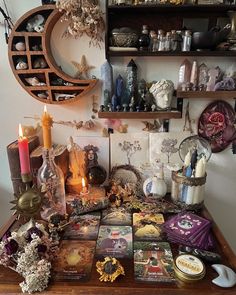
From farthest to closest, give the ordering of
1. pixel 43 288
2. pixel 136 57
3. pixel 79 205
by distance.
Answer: pixel 136 57
pixel 79 205
pixel 43 288

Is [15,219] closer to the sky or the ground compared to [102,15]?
closer to the ground

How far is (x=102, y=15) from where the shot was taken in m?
1.10

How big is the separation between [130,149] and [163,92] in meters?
0.32

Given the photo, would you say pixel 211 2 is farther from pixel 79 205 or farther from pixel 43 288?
pixel 43 288

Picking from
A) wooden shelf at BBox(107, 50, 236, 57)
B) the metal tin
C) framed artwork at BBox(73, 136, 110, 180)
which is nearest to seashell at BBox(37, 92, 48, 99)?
framed artwork at BBox(73, 136, 110, 180)

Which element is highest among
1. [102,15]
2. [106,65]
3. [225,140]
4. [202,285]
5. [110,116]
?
[102,15]

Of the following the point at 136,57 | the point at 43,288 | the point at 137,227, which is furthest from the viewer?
the point at 136,57

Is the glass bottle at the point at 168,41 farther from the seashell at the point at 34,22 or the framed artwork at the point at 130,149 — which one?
the seashell at the point at 34,22

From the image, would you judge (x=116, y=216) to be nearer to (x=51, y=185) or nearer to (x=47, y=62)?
(x=51, y=185)

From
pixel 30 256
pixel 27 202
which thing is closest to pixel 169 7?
pixel 27 202

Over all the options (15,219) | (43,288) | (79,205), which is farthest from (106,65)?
(43,288)

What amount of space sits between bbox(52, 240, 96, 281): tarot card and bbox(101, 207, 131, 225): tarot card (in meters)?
0.14

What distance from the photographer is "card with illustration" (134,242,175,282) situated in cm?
73

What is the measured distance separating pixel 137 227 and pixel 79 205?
0.85ft
